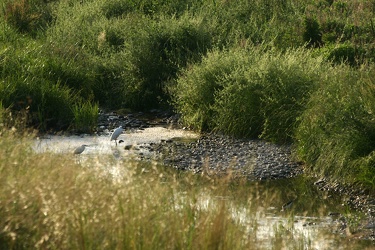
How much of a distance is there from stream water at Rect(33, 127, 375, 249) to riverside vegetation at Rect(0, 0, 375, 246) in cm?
54

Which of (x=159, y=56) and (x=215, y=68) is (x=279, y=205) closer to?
(x=215, y=68)

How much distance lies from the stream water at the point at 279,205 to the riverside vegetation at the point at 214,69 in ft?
1.76

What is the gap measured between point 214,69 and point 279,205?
5259mm

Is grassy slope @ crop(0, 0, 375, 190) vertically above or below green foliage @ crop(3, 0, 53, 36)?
above

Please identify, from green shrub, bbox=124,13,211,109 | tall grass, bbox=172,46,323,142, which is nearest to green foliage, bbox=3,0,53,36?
green shrub, bbox=124,13,211,109

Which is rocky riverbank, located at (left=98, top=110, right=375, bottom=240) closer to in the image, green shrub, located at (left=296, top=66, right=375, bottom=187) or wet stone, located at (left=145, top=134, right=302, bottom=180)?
wet stone, located at (left=145, top=134, right=302, bottom=180)

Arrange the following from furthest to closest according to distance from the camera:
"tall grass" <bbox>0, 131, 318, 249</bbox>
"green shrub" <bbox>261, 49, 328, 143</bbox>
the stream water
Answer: "green shrub" <bbox>261, 49, 328, 143</bbox>, the stream water, "tall grass" <bbox>0, 131, 318, 249</bbox>

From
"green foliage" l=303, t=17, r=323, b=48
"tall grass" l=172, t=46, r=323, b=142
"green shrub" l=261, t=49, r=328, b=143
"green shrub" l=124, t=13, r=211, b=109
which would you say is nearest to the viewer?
"green shrub" l=261, t=49, r=328, b=143

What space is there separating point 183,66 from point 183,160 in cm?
429

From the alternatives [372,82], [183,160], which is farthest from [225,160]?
[372,82]

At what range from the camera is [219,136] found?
555 inches

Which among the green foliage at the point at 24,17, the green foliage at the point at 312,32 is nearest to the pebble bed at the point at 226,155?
the green foliage at the point at 312,32

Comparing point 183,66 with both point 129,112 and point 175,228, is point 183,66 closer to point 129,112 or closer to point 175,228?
point 129,112

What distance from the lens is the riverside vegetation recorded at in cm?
1184
